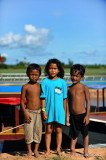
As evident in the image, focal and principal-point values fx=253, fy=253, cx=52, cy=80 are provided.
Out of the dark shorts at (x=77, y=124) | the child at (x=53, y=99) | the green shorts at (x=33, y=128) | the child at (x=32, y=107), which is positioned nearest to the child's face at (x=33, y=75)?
the child at (x=32, y=107)

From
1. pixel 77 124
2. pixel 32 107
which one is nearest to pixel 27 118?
pixel 32 107

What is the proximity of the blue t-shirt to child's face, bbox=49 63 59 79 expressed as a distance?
0.11 meters

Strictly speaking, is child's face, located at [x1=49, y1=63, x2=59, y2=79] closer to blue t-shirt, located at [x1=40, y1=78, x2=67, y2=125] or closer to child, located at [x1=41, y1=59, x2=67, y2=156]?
child, located at [x1=41, y1=59, x2=67, y2=156]

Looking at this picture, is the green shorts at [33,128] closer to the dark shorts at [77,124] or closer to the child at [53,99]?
the child at [53,99]

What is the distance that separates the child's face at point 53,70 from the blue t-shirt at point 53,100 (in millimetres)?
110

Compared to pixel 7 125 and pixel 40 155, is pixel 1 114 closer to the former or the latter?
pixel 7 125

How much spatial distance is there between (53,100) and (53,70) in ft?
1.52

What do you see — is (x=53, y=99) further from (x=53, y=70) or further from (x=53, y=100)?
(x=53, y=70)

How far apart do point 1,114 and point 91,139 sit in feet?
8.48

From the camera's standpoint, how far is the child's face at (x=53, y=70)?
389 centimetres

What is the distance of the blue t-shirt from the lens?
3.84 meters

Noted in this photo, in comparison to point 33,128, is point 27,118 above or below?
above

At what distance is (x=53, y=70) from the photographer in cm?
390

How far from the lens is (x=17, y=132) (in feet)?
19.9
